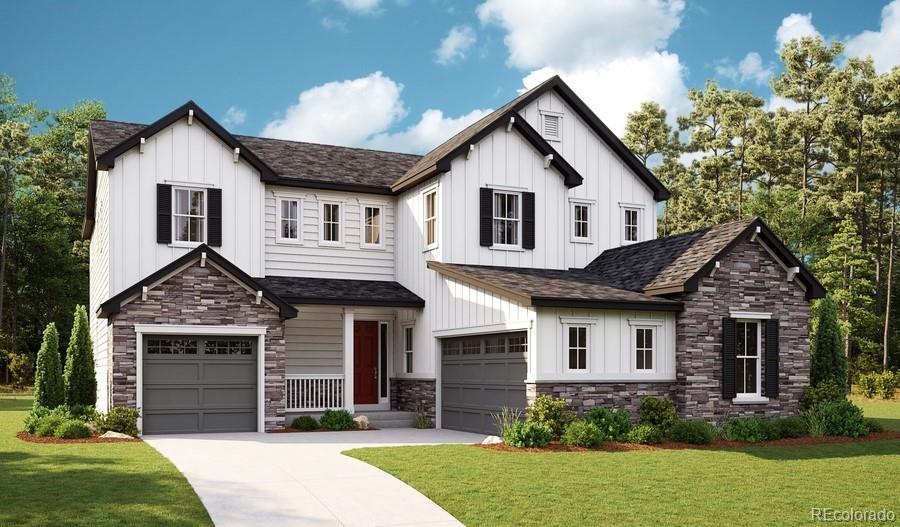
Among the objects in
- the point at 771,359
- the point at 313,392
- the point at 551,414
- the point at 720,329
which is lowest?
the point at 313,392

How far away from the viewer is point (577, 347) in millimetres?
18969

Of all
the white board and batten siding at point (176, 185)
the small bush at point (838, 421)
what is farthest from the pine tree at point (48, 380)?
→ the small bush at point (838, 421)

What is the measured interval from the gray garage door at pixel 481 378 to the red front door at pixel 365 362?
9.67 feet

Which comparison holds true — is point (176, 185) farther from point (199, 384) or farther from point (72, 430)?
point (72, 430)

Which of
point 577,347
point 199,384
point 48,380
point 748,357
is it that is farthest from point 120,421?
point 748,357

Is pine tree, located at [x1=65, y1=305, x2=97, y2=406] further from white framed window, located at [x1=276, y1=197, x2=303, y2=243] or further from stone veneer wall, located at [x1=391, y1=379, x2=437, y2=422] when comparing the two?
stone veneer wall, located at [x1=391, y1=379, x2=437, y2=422]

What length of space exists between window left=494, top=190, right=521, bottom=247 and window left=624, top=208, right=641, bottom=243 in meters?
4.20

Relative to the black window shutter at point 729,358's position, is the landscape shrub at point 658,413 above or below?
below

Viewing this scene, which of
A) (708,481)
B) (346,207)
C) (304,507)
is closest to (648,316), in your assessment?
(708,481)

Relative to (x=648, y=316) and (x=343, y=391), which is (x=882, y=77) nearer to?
(x=648, y=316)

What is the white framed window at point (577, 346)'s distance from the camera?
743 inches

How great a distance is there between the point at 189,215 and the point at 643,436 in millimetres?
12204

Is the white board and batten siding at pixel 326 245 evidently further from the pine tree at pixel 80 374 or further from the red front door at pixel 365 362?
the pine tree at pixel 80 374

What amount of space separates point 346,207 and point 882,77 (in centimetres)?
2947
